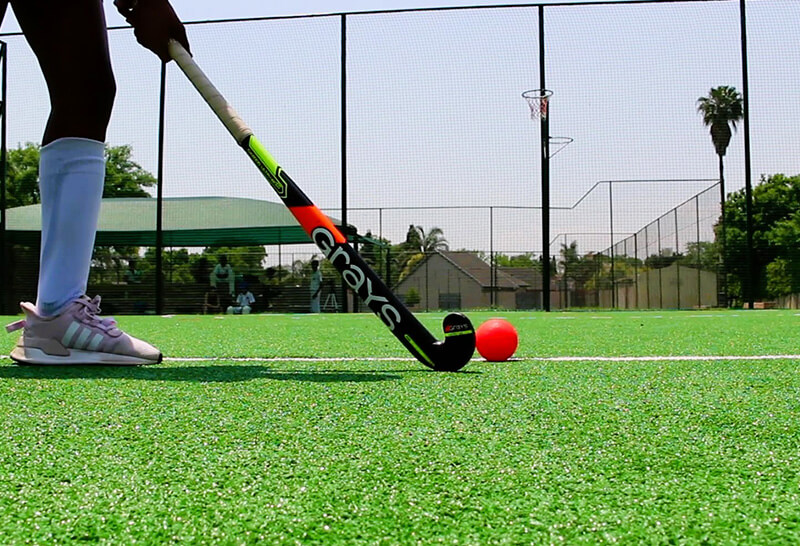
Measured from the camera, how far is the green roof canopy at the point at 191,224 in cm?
1620

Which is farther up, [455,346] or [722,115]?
[722,115]

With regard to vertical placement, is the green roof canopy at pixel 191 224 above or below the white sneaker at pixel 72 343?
above

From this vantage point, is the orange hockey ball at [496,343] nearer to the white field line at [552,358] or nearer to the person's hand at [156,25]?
the white field line at [552,358]

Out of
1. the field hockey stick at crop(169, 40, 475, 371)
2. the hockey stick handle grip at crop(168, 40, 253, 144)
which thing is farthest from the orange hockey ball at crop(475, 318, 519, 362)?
the hockey stick handle grip at crop(168, 40, 253, 144)

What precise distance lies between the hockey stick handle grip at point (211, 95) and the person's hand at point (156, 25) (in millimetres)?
26

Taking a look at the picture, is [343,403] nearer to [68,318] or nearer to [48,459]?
[48,459]

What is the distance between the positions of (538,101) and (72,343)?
35.3 feet

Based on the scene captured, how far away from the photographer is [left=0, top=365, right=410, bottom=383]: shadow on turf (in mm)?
1844

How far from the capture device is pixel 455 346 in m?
2.04

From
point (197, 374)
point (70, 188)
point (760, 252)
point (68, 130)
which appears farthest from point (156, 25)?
point (760, 252)

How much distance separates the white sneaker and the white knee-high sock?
4cm

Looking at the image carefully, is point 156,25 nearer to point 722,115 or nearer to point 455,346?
point 455,346

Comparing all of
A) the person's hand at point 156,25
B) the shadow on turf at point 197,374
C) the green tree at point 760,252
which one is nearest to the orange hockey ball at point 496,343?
the shadow on turf at point 197,374

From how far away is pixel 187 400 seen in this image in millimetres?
1469
